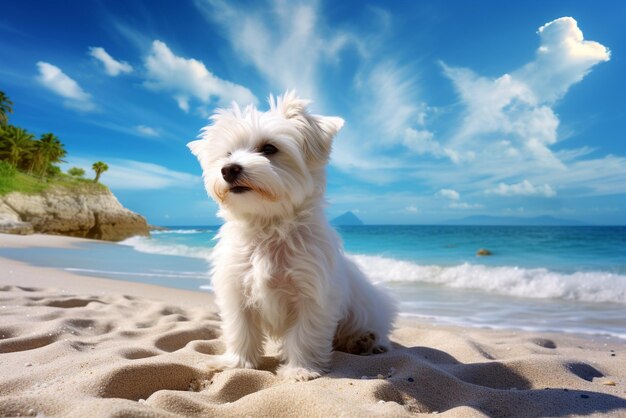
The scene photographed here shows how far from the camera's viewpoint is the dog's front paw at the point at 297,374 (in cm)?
268

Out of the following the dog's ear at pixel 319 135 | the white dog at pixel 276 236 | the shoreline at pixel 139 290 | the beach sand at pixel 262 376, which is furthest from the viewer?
the shoreline at pixel 139 290

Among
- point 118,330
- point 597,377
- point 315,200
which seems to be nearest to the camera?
point 315,200

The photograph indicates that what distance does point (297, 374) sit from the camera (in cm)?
271

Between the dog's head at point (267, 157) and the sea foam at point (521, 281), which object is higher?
the dog's head at point (267, 157)

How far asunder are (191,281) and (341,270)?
655 centimetres

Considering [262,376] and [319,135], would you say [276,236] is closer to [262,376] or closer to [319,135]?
[319,135]

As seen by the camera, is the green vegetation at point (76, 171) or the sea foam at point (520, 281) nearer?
the sea foam at point (520, 281)

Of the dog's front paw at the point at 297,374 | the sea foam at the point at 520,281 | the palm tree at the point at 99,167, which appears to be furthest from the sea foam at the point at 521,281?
the palm tree at the point at 99,167

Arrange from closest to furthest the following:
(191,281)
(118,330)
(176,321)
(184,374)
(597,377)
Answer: (184,374) → (597,377) → (118,330) → (176,321) → (191,281)

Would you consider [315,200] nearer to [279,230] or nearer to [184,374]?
→ [279,230]

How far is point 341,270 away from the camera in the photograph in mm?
3115

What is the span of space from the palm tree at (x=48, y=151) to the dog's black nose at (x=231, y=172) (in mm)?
42141

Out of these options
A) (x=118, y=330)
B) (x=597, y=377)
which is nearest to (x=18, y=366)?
(x=118, y=330)

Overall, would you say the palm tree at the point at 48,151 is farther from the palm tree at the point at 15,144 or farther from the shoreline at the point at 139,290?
the shoreline at the point at 139,290
